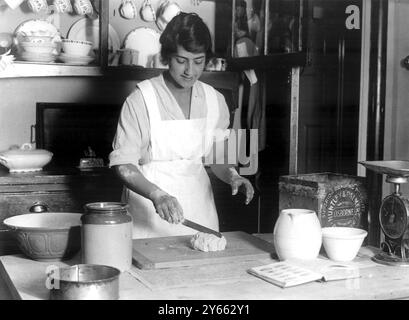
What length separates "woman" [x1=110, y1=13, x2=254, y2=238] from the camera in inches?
103

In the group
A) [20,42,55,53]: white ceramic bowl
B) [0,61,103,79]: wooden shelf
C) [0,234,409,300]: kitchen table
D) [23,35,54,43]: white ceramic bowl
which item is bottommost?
[0,234,409,300]: kitchen table

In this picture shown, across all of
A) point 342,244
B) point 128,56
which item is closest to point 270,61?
point 128,56

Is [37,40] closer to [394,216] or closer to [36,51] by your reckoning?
[36,51]

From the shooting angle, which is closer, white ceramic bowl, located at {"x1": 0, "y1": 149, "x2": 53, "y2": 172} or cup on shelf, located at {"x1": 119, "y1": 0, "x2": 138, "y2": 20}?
white ceramic bowl, located at {"x1": 0, "y1": 149, "x2": 53, "y2": 172}

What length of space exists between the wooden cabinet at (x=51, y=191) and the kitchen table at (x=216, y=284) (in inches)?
64.7

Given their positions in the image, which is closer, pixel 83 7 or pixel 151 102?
pixel 151 102

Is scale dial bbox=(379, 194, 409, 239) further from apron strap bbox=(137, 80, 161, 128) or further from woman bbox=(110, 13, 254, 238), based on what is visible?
apron strap bbox=(137, 80, 161, 128)

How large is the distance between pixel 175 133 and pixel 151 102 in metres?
0.18

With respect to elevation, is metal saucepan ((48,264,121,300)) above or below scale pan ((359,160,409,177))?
below

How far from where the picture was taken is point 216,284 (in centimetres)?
165

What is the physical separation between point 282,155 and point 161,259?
2143 millimetres

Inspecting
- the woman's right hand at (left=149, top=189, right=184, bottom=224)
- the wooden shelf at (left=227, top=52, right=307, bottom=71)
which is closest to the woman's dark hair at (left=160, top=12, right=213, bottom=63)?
the wooden shelf at (left=227, top=52, right=307, bottom=71)
